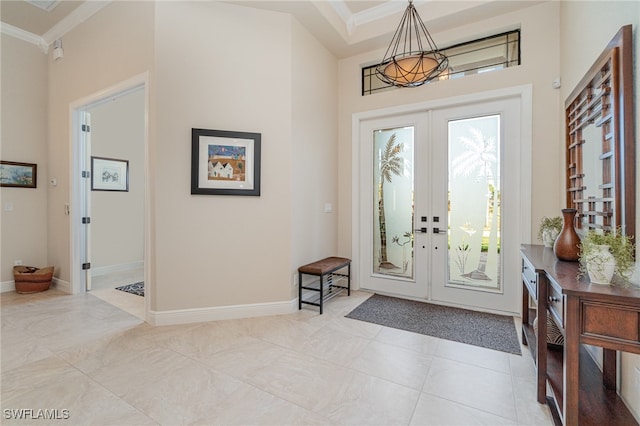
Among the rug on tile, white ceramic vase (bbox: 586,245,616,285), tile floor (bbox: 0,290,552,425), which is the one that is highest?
white ceramic vase (bbox: 586,245,616,285)

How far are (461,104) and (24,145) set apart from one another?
5.86 meters

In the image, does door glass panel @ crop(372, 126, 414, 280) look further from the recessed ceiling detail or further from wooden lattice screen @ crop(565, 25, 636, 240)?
the recessed ceiling detail

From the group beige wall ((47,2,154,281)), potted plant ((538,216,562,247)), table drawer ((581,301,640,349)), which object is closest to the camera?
table drawer ((581,301,640,349))

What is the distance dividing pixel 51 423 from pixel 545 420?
8.98 ft

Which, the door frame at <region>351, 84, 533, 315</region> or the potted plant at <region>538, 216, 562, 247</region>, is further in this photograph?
the door frame at <region>351, 84, 533, 315</region>

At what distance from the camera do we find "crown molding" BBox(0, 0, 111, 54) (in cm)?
352

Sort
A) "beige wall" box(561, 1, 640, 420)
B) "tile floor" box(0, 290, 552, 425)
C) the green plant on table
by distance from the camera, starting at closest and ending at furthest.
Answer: the green plant on table
"beige wall" box(561, 1, 640, 420)
"tile floor" box(0, 290, 552, 425)

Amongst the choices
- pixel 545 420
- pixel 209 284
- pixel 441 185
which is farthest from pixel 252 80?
pixel 545 420

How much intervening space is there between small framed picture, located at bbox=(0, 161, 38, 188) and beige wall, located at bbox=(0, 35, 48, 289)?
6 centimetres

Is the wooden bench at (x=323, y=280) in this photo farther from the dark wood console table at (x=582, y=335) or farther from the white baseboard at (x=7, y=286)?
the white baseboard at (x=7, y=286)

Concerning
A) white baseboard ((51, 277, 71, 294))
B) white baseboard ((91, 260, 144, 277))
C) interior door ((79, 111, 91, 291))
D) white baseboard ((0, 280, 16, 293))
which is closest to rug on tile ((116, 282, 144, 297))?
interior door ((79, 111, 91, 291))

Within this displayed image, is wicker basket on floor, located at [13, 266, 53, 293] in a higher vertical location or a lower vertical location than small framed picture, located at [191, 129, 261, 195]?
lower

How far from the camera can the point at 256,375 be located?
208 cm

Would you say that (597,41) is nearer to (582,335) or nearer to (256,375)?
(582,335)
